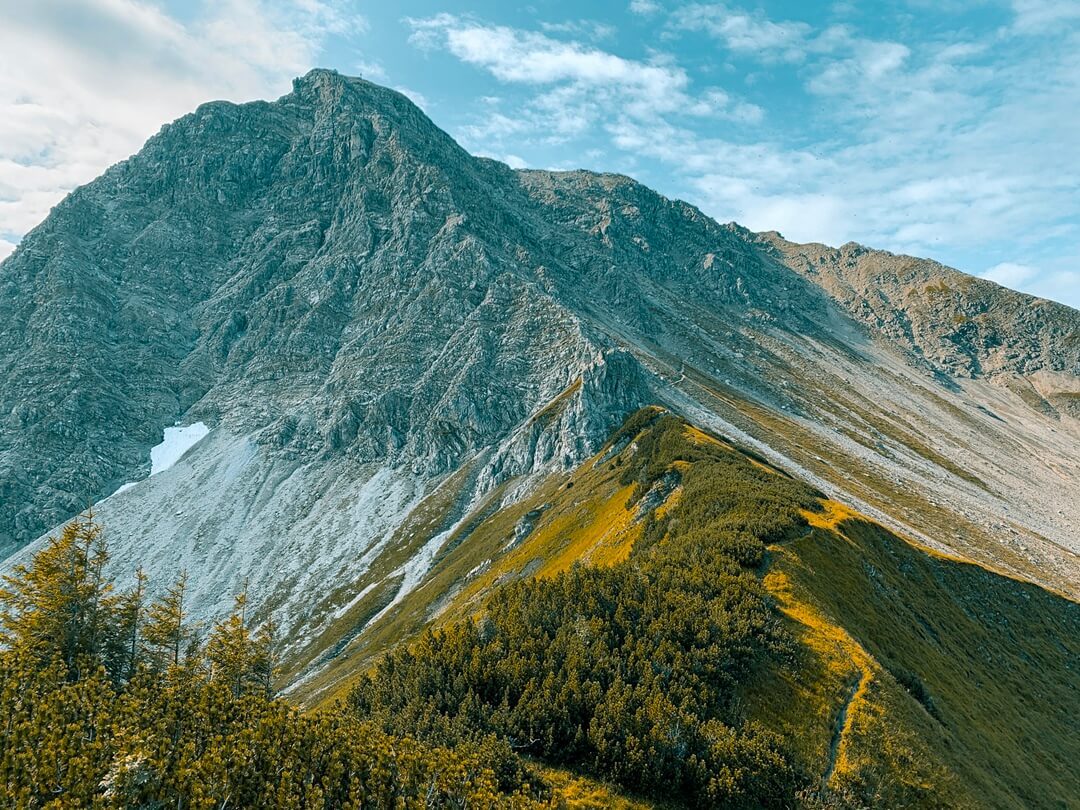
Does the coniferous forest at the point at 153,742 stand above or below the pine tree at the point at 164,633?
above

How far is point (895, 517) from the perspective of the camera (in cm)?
15700

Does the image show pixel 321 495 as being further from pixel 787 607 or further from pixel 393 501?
pixel 787 607

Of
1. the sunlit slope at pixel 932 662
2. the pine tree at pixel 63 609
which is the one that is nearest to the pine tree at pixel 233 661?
the pine tree at pixel 63 609

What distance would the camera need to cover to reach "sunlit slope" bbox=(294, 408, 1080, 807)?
4169 centimetres

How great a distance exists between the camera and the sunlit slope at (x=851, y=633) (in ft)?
137

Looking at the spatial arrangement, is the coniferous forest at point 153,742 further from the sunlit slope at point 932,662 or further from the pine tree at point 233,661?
the sunlit slope at point 932,662

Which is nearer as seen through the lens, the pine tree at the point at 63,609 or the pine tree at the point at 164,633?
the pine tree at the point at 63,609

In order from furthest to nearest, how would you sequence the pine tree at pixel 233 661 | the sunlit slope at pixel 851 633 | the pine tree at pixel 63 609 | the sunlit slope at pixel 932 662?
1. the sunlit slope at pixel 932 662
2. the sunlit slope at pixel 851 633
3. the pine tree at pixel 233 661
4. the pine tree at pixel 63 609

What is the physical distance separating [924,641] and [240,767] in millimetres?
67948

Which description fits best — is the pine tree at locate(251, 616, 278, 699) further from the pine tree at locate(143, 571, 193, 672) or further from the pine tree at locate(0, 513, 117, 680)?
the pine tree at locate(0, 513, 117, 680)

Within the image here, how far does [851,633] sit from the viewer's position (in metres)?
51.5

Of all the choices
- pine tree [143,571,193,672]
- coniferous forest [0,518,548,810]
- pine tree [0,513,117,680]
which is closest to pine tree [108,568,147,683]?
coniferous forest [0,518,548,810]

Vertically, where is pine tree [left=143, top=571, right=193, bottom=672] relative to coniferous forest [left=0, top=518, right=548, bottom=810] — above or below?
below

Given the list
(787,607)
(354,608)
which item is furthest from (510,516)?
(787,607)
